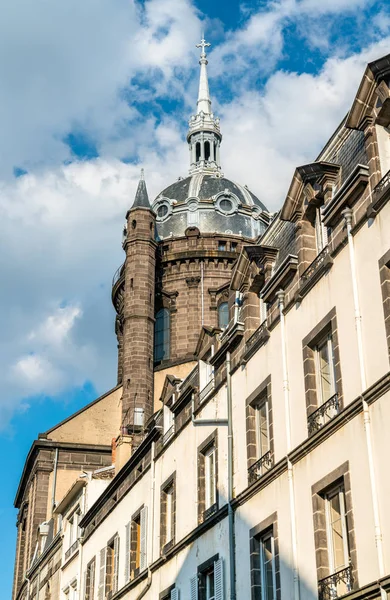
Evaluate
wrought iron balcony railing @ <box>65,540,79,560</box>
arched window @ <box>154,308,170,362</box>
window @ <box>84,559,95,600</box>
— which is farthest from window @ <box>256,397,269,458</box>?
arched window @ <box>154,308,170,362</box>

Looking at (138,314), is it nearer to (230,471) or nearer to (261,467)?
(230,471)

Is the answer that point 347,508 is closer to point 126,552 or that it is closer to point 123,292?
point 126,552

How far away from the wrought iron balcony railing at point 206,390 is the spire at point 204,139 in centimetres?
4718

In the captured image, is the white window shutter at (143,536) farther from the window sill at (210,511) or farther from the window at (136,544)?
the window sill at (210,511)

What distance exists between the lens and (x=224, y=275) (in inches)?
2410

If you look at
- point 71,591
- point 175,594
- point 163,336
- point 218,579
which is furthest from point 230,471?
point 163,336

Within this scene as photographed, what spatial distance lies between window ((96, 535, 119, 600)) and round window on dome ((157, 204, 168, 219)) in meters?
35.1

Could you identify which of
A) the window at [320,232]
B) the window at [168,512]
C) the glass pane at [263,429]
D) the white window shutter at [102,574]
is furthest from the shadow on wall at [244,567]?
the white window shutter at [102,574]

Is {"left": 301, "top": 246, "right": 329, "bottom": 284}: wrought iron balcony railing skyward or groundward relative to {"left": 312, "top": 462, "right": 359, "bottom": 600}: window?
skyward

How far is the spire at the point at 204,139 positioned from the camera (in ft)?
240

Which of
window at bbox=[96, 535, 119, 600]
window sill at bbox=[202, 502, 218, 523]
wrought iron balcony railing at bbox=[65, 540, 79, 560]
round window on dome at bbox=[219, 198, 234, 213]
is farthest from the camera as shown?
round window on dome at bbox=[219, 198, 234, 213]

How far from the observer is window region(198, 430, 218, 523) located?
23547 mm

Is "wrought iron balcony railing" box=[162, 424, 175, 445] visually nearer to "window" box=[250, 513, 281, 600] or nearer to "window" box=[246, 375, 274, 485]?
"window" box=[246, 375, 274, 485]

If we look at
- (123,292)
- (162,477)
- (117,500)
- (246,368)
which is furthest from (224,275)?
(246,368)
